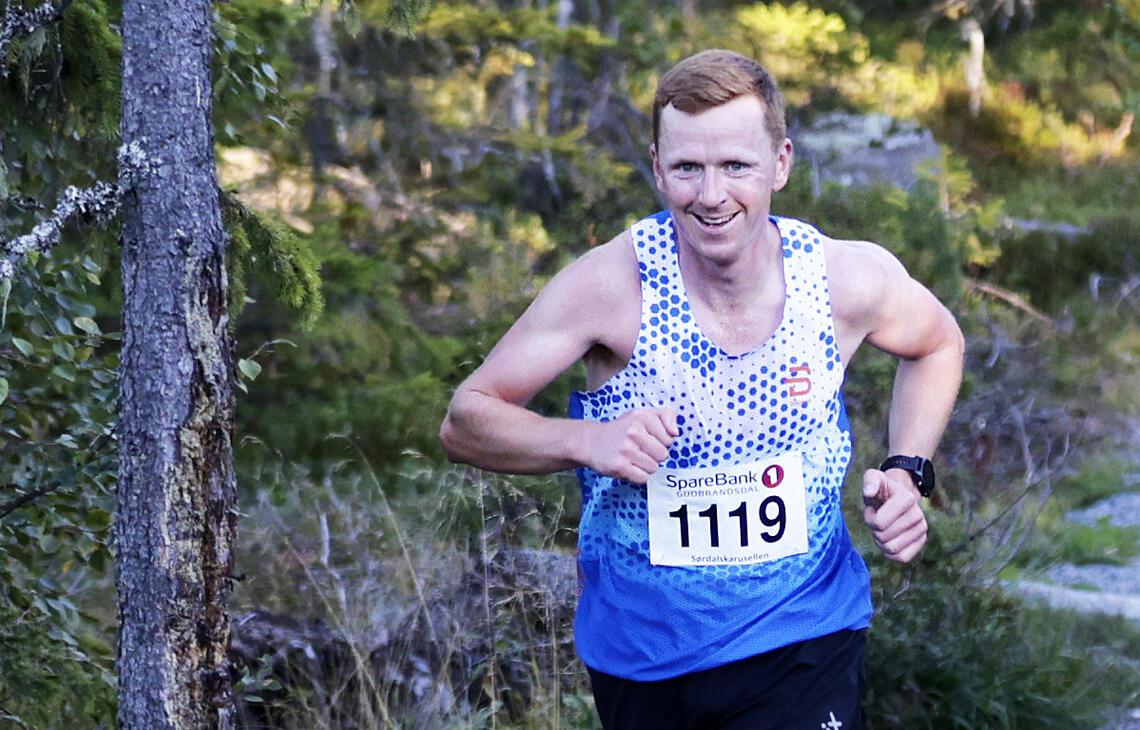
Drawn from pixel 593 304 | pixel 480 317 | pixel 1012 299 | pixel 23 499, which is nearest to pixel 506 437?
pixel 593 304

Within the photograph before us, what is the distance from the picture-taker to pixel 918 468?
10.7ft

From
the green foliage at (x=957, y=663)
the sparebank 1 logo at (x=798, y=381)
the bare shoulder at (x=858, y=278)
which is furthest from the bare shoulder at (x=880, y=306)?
the green foliage at (x=957, y=663)

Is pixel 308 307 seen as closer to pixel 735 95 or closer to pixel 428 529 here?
pixel 735 95

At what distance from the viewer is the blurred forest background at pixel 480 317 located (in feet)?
12.5

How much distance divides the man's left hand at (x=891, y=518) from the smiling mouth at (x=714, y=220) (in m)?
0.57

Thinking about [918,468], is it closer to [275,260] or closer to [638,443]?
[638,443]

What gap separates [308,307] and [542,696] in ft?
5.49

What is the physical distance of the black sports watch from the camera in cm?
325

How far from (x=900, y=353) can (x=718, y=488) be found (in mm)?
665

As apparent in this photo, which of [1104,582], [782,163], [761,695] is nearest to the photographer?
[761,695]

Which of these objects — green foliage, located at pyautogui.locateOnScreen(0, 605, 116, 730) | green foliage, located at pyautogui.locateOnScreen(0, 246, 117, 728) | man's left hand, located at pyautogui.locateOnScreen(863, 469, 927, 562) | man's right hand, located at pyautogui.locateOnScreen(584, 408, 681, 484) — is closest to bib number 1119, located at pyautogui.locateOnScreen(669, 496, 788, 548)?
man's left hand, located at pyautogui.locateOnScreen(863, 469, 927, 562)

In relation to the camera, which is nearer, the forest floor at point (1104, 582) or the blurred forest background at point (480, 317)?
the blurred forest background at point (480, 317)

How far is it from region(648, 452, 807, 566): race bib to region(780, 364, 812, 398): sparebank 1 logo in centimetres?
14

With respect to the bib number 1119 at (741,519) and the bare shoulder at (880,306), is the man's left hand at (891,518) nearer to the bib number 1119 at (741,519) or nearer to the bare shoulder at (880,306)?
the bib number 1119 at (741,519)
